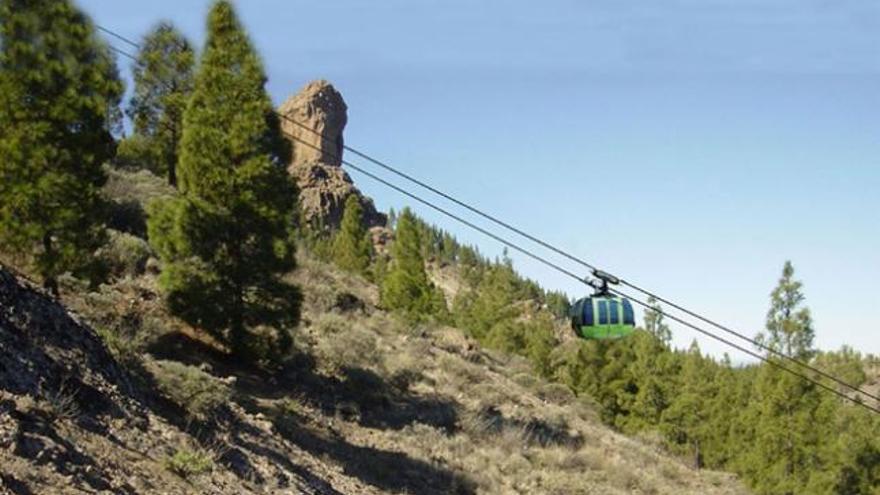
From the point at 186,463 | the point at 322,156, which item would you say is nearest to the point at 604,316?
the point at 186,463

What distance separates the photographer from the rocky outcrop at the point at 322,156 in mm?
160750

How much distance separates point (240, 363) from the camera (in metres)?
20.0

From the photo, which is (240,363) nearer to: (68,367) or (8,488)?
(68,367)

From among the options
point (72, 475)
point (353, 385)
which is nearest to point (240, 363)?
point (353, 385)

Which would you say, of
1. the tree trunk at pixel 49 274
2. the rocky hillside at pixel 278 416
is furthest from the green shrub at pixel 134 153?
the tree trunk at pixel 49 274

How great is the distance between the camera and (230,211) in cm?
1997

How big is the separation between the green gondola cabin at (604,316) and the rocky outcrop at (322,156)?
471 feet

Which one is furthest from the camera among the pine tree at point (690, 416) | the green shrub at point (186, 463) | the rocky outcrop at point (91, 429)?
the pine tree at point (690, 416)

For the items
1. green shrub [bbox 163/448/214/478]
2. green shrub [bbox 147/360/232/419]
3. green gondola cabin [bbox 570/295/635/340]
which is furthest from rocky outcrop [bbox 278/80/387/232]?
green shrub [bbox 163/448/214/478]

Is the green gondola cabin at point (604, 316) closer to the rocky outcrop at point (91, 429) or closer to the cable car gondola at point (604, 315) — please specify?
the cable car gondola at point (604, 315)

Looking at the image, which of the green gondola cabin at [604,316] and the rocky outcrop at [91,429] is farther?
the green gondola cabin at [604,316]

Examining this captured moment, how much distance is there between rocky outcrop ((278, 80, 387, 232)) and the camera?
16075cm

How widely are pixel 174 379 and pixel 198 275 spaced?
593 centimetres

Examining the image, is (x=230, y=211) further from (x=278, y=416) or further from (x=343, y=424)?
(x=343, y=424)
